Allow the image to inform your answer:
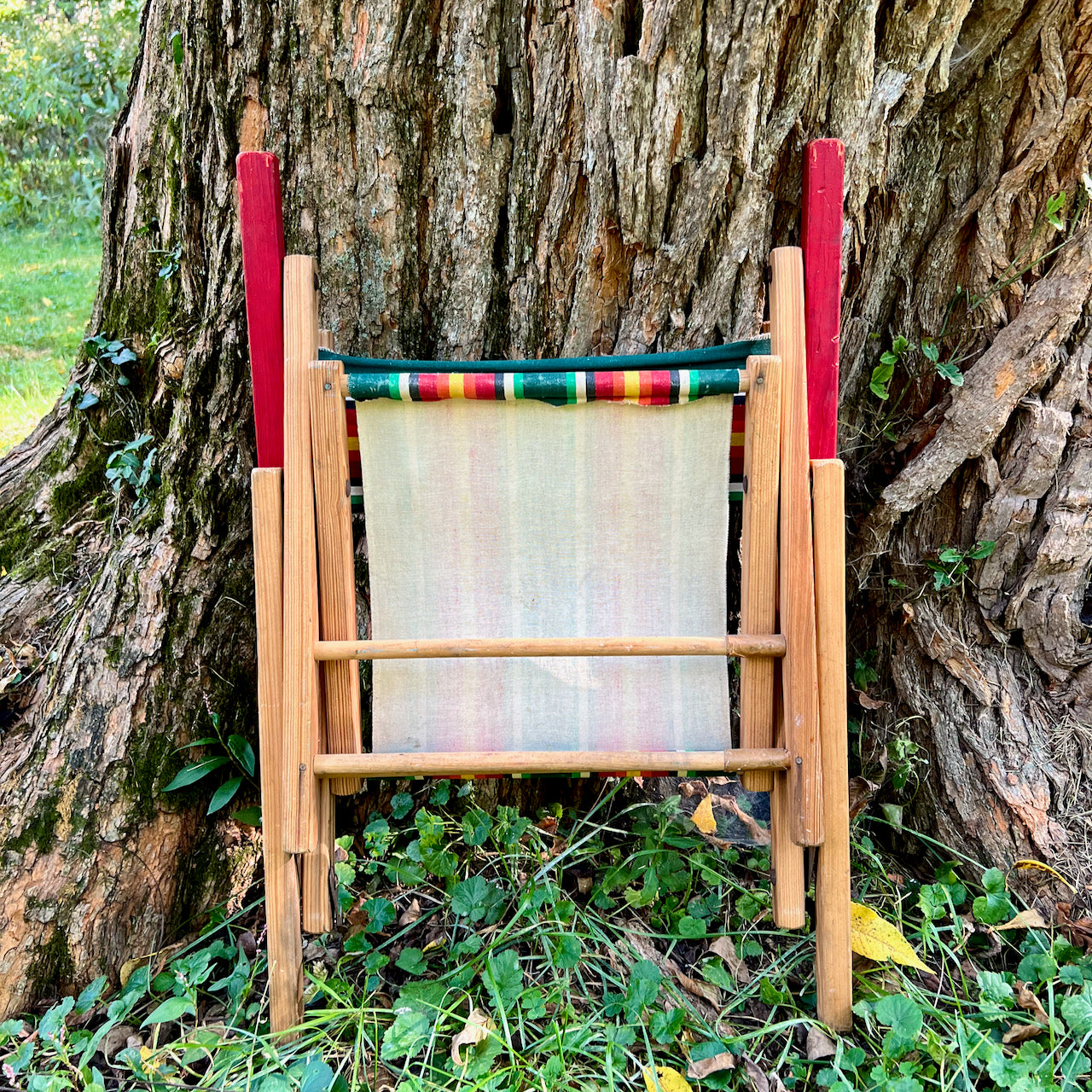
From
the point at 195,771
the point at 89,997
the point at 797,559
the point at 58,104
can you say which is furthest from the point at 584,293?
the point at 58,104

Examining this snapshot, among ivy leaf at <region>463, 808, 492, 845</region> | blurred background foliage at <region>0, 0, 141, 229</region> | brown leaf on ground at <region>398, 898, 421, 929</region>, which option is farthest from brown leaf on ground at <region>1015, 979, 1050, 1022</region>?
blurred background foliage at <region>0, 0, 141, 229</region>

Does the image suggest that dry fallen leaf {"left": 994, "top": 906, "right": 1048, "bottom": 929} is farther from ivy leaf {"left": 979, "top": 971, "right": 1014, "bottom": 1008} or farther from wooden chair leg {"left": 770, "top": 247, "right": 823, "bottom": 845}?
wooden chair leg {"left": 770, "top": 247, "right": 823, "bottom": 845}

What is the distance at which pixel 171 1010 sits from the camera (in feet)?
5.34

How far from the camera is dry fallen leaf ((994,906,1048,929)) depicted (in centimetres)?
176

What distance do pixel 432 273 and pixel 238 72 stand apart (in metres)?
0.54

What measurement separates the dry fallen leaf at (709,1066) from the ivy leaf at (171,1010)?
2.92 feet

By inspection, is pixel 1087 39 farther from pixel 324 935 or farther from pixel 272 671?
pixel 324 935

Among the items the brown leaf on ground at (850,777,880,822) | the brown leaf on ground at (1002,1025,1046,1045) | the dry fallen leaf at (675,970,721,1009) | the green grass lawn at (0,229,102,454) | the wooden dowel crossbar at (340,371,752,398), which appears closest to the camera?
the wooden dowel crossbar at (340,371,752,398)

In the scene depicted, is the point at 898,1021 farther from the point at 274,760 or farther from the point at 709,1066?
the point at 274,760

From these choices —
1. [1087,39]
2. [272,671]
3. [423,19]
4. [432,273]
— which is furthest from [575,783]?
[1087,39]

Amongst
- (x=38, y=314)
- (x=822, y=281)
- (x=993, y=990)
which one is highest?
(x=38, y=314)

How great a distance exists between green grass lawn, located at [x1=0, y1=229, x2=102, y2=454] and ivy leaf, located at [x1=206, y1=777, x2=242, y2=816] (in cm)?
180

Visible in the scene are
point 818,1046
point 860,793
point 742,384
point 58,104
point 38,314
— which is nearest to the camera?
point 742,384

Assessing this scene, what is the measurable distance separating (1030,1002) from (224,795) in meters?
1.59
